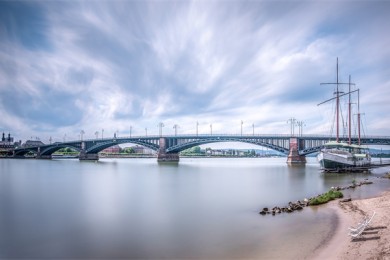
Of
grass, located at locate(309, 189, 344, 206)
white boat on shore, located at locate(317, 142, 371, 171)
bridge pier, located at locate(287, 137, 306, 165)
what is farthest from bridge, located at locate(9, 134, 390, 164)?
grass, located at locate(309, 189, 344, 206)

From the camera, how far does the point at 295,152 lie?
99438mm

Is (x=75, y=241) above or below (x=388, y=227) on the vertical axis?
below

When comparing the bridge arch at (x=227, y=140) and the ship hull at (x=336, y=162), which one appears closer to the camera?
the ship hull at (x=336, y=162)

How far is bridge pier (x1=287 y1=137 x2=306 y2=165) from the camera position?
97706mm

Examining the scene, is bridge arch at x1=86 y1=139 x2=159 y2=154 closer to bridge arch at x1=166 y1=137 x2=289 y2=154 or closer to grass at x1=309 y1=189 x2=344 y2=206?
bridge arch at x1=166 y1=137 x2=289 y2=154

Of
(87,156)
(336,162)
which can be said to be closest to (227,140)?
(336,162)

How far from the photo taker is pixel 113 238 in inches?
632

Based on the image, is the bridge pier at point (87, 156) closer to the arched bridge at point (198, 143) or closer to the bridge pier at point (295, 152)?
the arched bridge at point (198, 143)

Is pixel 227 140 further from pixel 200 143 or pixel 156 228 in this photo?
pixel 156 228

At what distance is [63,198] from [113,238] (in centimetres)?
1723

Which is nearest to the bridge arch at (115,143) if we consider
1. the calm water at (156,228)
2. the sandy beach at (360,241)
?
the calm water at (156,228)

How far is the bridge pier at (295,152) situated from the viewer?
97.7m

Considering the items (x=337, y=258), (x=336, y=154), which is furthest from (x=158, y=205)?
(x=336, y=154)

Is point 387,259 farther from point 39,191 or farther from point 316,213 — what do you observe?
point 39,191
